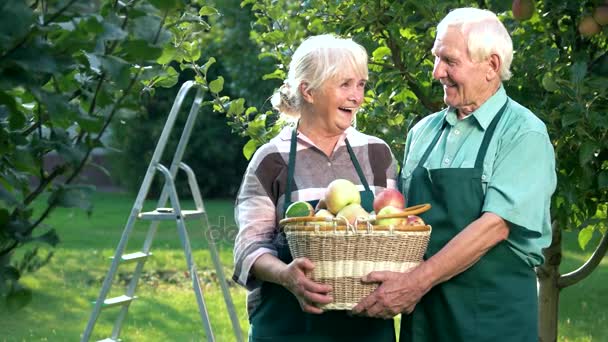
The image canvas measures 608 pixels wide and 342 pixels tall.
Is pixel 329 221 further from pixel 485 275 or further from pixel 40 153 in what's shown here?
pixel 40 153

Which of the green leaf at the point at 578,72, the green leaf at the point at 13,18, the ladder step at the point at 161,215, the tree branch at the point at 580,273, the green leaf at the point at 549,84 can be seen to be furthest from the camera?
the ladder step at the point at 161,215

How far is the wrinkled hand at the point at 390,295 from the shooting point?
268cm

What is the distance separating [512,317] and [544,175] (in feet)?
1.28

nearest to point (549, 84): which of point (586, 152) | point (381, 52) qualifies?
point (586, 152)

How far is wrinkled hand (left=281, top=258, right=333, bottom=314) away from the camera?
2.69 metres

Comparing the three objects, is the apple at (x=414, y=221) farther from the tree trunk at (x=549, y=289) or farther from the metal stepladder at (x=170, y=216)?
the metal stepladder at (x=170, y=216)

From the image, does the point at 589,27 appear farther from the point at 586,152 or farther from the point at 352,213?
the point at 352,213

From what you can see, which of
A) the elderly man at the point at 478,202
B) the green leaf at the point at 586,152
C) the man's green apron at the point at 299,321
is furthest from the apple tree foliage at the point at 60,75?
the green leaf at the point at 586,152

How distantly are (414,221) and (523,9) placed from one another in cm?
167

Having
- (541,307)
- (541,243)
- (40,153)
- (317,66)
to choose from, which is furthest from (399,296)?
(541,307)

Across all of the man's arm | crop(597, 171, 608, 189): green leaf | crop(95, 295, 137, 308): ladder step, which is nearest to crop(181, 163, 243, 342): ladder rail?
crop(95, 295, 137, 308): ladder step

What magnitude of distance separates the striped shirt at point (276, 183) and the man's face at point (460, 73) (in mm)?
321

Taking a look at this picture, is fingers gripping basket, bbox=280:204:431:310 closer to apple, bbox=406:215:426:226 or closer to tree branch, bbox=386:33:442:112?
apple, bbox=406:215:426:226

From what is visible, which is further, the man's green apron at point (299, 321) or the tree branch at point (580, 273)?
the tree branch at point (580, 273)
